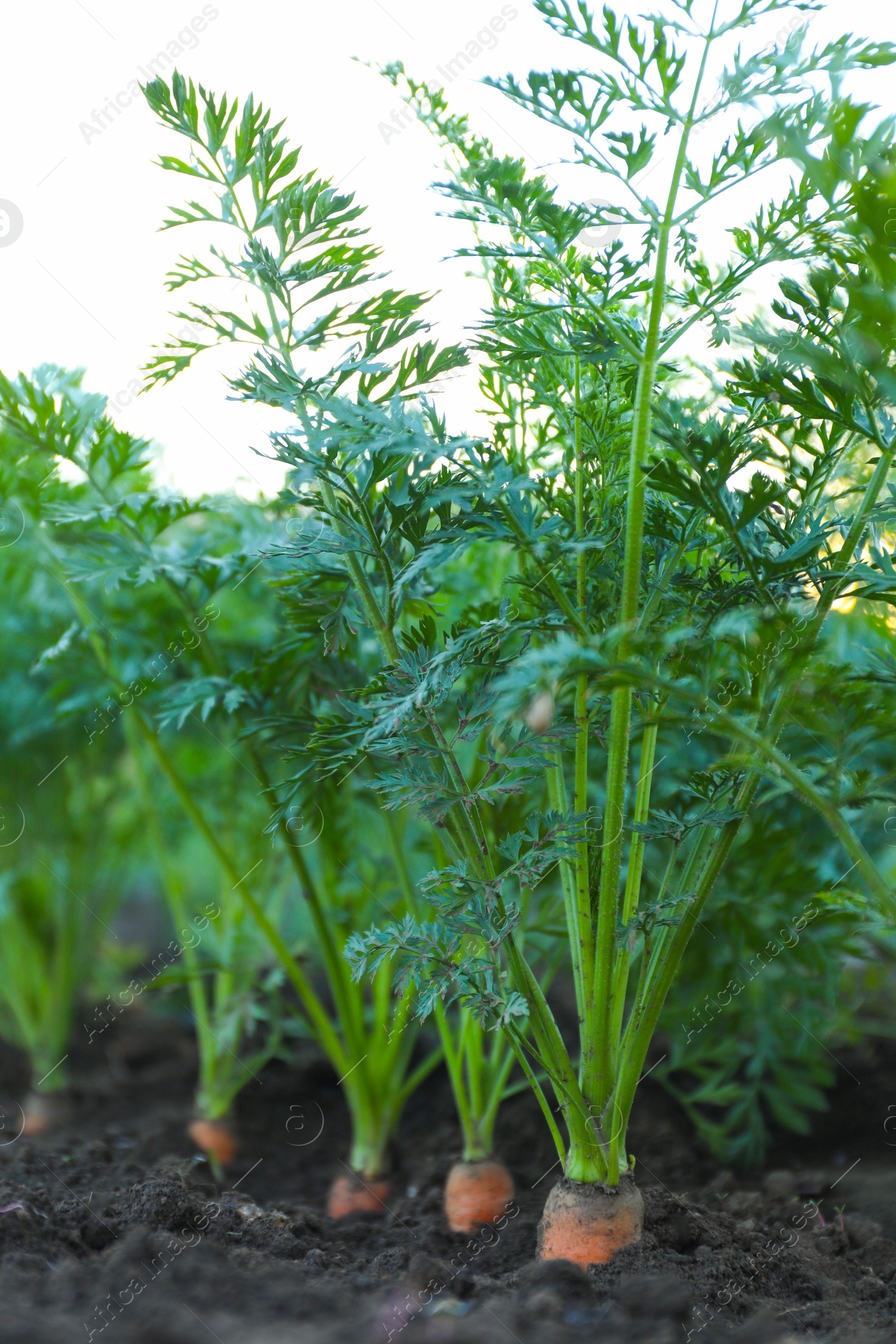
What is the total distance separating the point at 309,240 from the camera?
1.29m

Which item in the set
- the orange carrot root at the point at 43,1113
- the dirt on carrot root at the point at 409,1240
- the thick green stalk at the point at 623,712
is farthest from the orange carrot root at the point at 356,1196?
the orange carrot root at the point at 43,1113

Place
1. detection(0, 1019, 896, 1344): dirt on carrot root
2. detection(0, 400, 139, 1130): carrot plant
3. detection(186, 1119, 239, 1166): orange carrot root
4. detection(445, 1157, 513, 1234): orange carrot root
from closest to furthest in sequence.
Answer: detection(0, 1019, 896, 1344): dirt on carrot root < detection(445, 1157, 513, 1234): orange carrot root < detection(186, 1119, 239, 1166): orange carrot root < detection(0, 400, 139, 1130): carrot plant

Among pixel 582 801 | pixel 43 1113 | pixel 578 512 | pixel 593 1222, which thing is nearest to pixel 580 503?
pixel 578 512

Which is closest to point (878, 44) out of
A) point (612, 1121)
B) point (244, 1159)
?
point (612, 1121)

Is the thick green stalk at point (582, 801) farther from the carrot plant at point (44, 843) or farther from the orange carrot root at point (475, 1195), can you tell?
the carrot plant at point (44, 843)

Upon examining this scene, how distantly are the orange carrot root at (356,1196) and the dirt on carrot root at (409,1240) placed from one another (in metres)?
0.02

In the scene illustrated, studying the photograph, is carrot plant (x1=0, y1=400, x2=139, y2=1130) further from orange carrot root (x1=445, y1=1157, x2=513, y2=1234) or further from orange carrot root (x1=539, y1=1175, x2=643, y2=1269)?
orange carrot root (x1=539, y1=1175, x2=643, y2=1269)

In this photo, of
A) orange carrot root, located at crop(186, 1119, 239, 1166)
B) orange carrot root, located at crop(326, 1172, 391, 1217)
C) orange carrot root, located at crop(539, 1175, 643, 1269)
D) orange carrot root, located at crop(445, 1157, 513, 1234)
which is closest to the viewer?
orange carrot root, located at crop(539, 1175, 643, 1269)

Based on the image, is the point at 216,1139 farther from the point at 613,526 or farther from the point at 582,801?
the point at 613,526

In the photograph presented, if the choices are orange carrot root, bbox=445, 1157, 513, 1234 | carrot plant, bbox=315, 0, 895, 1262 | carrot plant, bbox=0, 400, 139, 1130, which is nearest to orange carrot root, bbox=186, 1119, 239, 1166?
carrot plant, bbox=0, 400, 139, 1130

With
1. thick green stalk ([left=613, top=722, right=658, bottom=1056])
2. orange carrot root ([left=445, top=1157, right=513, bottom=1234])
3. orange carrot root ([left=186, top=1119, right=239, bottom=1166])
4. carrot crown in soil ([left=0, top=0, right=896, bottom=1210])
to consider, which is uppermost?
carrot crown in soil ([left=0, top=0, right=896, bottom=1210])

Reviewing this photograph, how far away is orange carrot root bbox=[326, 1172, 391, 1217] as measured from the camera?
172cm

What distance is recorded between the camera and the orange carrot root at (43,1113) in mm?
2202

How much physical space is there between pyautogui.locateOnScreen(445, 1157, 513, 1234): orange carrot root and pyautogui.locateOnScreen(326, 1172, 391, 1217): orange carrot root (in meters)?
0.15
